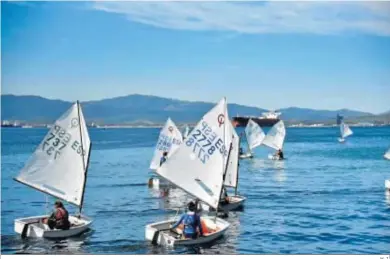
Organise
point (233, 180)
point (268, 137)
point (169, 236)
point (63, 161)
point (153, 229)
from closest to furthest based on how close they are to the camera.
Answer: point (169, 236) < point (153, 229) < point (63, 161) < point (233, 180) < point (268, 137)

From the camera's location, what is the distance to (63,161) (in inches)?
912

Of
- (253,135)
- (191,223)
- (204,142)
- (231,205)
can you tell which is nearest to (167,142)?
(231,205)

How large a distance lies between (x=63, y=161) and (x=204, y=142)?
594cm

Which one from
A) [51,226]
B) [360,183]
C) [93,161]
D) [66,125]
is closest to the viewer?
[51,226]

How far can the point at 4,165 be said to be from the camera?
55.8 m

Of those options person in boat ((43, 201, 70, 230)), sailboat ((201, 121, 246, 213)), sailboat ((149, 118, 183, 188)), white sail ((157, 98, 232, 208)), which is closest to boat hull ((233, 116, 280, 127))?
sailboat ((149, 118, 183, 188))

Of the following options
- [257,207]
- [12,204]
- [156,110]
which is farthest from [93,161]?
[156,110]

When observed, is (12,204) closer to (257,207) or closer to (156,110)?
(257,207)

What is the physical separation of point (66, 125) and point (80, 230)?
437cm

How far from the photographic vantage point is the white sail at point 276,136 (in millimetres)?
62875

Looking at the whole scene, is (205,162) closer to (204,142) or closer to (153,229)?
(204,142)

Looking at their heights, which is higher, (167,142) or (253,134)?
(253,134)

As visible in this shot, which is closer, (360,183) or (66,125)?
(66,125)

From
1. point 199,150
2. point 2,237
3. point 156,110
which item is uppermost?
point 156,110
